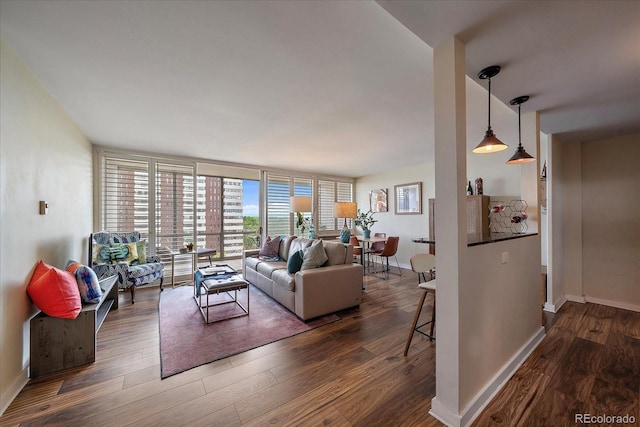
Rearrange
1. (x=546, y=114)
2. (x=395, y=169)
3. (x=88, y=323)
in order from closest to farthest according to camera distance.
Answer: (x=88, y=323)
(x=546, y=114)
(x=395, y=169)

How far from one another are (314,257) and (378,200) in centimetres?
393

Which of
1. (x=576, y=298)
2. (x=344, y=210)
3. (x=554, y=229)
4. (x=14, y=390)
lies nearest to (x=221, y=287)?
(x=14, y=390)

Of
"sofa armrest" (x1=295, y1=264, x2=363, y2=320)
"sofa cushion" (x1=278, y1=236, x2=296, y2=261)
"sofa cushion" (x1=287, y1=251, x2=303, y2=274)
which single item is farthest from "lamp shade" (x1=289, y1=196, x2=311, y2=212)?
"sofa armrest" (x1=295, y1=264, x2=363, y2=320)

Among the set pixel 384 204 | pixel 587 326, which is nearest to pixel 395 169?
pixel 384 204

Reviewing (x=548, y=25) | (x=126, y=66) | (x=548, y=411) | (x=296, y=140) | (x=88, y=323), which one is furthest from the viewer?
(x=296, y=140)

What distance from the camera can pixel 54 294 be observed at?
1997 millimetres

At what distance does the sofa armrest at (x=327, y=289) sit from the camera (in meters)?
2.93

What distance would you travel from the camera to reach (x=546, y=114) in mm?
2621

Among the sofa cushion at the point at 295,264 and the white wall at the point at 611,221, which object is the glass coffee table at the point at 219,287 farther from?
the white wall at the point at 611,221

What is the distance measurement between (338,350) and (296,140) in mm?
2926

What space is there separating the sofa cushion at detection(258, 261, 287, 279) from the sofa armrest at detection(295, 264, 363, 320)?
2.50 ft

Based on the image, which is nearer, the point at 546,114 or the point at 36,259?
the point at 36,259

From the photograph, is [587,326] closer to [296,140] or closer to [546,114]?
[546,114]

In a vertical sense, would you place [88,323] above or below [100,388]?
above
